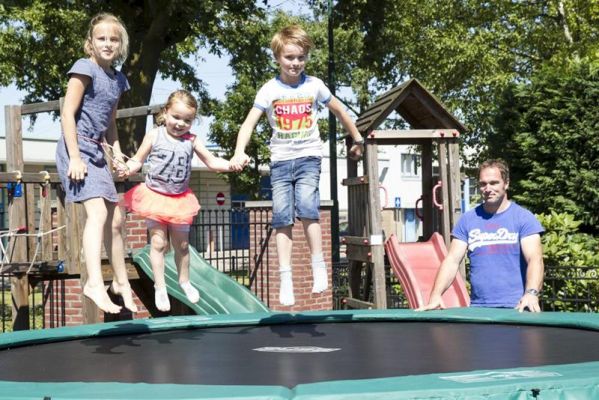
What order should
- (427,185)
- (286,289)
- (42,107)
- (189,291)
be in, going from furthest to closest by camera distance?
1. (427,185)
2. (42,107)
3. (189,291)
4. (286,289)

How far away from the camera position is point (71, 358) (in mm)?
3836

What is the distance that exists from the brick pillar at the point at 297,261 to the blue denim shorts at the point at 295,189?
537cm

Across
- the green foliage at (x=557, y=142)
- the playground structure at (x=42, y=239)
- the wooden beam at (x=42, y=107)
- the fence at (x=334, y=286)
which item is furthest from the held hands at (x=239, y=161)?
the green foliage at (x=557, y=142)

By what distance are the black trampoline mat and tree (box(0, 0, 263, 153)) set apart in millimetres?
7589

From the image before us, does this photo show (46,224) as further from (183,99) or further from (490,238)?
(490,238)

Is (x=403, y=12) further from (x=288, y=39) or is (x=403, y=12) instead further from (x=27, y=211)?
(x=288, y=39)

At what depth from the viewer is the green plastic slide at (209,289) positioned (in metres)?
6.18

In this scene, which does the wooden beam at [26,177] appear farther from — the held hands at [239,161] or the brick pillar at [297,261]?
the brick pillar at [297,261]

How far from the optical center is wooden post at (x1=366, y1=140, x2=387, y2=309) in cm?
773

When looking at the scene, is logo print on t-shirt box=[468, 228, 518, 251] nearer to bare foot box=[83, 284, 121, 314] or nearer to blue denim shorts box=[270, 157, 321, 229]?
blue denim shorts box=[270, 157, 321, 229]

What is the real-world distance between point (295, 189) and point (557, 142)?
18.9 ft

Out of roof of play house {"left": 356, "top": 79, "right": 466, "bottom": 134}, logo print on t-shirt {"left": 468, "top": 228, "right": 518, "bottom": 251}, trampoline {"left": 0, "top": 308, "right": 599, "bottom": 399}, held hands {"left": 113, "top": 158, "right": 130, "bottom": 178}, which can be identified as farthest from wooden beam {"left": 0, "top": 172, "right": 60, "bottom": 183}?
logo print on t-shirt {"left": 468, "top": 228, "right": 518, "bottom": 251}

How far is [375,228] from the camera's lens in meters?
7.81

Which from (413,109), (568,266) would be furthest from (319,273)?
(413,109)
